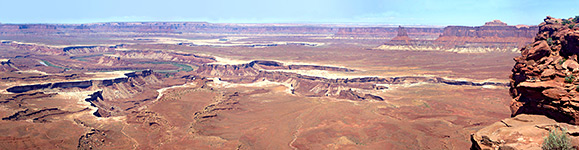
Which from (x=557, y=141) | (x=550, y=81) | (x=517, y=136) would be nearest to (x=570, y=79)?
(x=550, y=81)

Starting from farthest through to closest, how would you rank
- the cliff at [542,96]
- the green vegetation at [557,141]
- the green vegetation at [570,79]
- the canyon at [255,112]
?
the canyon at [255,112] → the green vegetation at [570,79] → the cliff at [542,96] → the green vegetation at [557,141]

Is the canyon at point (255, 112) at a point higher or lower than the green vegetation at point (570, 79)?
lower

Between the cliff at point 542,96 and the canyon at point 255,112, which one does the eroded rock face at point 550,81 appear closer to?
the cliff at point 542,96

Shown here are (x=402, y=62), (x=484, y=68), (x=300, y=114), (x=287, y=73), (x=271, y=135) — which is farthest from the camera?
(x=402, y=62)

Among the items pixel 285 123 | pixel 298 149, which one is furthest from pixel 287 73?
pixel 298 149

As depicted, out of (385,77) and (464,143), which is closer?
(464,143)

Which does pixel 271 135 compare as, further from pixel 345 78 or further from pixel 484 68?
pixel 484 68

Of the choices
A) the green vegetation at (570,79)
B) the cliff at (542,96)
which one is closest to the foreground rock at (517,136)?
the cliff at (542,96)
